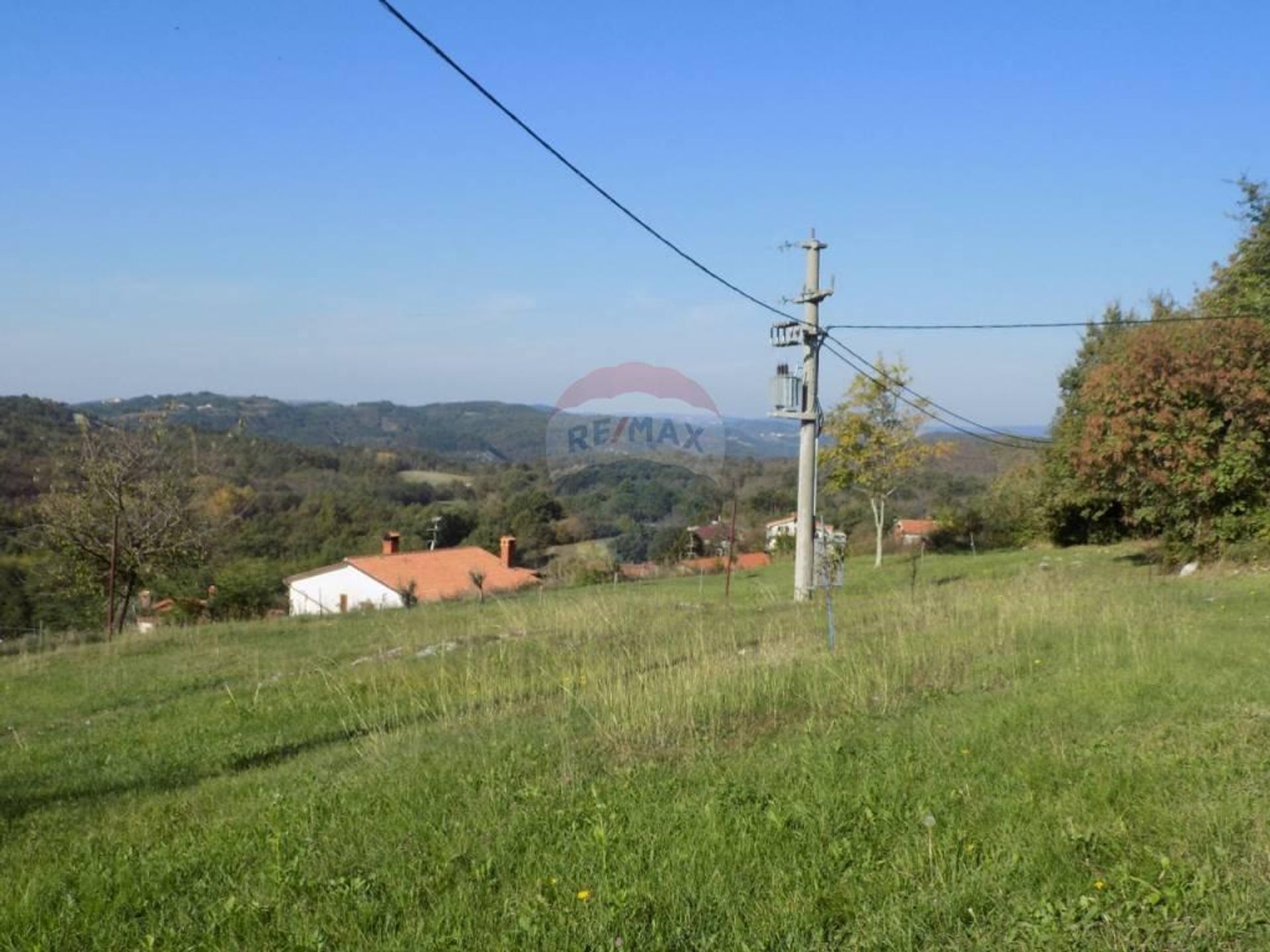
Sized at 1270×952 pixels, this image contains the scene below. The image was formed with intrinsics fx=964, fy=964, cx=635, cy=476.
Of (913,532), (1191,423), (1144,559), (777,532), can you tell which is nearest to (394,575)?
(777,532)

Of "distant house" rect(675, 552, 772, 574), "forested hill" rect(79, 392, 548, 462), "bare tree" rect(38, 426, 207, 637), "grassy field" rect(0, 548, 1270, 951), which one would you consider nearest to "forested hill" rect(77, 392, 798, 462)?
"forested hill" rect(79, 392, 548, 462)

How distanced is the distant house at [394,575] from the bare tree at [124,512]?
1150cm

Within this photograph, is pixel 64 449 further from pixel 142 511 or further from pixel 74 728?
pixel 74 728

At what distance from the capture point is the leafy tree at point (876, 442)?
27.3 metres

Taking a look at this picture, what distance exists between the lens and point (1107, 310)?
3359 cm

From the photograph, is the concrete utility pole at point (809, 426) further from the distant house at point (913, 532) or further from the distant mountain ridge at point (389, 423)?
the distant mountain ridge at point (389, 423)

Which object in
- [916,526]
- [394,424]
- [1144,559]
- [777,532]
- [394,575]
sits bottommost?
[394,575]

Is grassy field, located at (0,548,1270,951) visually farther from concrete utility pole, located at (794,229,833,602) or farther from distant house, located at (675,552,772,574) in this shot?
distant house, located at (675,552,772,574)

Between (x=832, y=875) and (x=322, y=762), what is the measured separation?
13.4 ft

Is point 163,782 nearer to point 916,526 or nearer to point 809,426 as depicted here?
point 809,426

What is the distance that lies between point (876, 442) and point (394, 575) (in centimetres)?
2162

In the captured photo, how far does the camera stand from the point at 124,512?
2583 cm

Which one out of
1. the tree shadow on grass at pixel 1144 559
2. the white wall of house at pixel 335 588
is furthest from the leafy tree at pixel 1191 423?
the white wall of house at pixel 335 588

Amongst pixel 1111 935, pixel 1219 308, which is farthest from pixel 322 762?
pixel 1219 308
